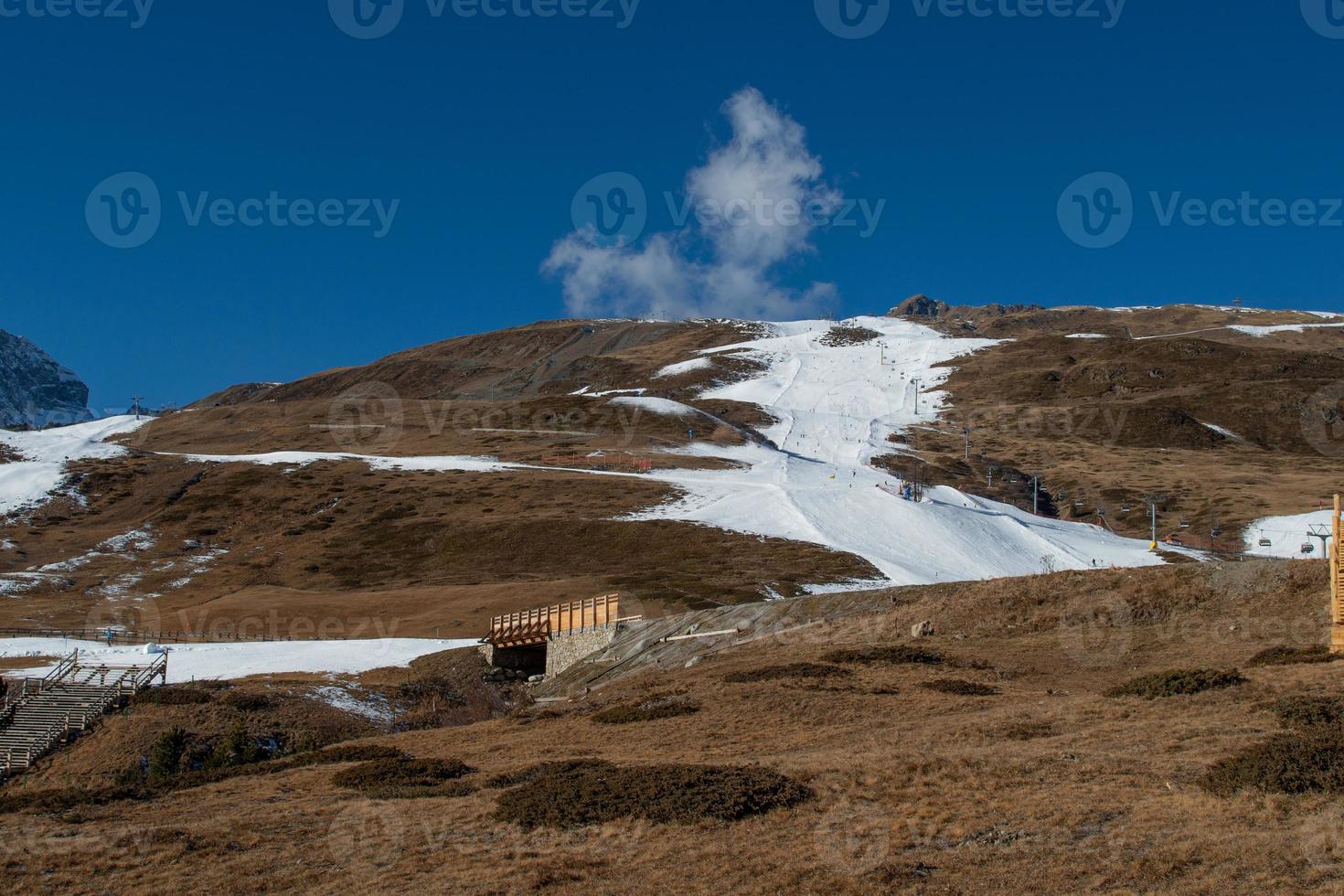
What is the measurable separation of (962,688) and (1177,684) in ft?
14.4

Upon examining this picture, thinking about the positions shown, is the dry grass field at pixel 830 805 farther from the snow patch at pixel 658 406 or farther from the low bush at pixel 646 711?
the snow patch at pixel 658 406

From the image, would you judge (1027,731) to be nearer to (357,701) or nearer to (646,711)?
(646,711)

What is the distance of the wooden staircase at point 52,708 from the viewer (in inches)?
1176

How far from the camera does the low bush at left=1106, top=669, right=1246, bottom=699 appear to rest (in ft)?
65.0

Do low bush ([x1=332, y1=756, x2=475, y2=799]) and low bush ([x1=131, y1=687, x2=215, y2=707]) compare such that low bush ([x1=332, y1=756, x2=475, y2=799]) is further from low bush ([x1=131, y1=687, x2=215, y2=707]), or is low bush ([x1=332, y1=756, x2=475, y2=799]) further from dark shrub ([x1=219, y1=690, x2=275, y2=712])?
low bush ([x1=131, y1=687, x2=215, y2=707])

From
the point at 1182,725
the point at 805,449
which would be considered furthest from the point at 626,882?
the point at 805,449

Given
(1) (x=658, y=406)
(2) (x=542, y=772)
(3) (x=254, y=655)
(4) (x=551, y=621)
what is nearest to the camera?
(2) (x=542, y=772)

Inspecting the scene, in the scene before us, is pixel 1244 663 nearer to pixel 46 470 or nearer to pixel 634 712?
pixel 634 712

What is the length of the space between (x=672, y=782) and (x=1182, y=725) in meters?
8.88

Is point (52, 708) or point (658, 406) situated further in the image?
point (658, 406)

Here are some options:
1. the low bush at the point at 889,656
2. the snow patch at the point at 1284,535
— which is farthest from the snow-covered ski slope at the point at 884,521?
the low bush at the point at 889,656

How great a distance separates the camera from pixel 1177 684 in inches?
788

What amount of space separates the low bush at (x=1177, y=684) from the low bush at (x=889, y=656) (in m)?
6.14

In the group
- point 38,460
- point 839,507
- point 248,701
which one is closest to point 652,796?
point 248,701
